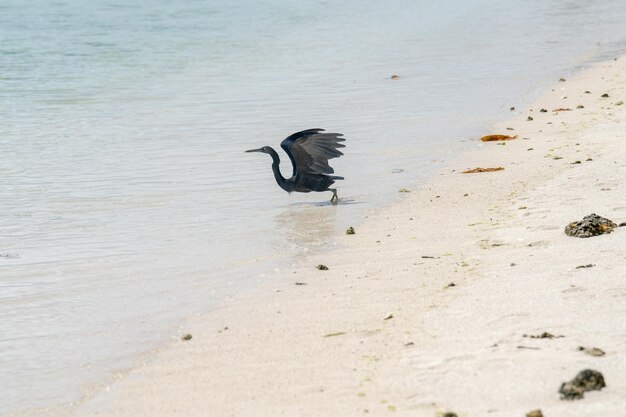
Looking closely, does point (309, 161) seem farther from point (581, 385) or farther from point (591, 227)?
point (581, 385)

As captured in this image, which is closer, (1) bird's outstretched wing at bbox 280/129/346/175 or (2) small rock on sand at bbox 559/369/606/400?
(2) small rock on sand at bbox 559/369/606/400

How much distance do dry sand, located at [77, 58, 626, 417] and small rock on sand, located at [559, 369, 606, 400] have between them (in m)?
0.03

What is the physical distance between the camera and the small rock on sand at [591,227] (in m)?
6.27

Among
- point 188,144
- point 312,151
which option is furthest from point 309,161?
point 188,144

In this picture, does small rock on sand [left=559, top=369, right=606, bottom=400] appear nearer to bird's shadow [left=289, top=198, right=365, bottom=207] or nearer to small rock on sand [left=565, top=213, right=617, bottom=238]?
small rock on sand [left=565, top=213, right=617, bottom=238]

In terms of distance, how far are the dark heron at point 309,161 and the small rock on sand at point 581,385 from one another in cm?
523

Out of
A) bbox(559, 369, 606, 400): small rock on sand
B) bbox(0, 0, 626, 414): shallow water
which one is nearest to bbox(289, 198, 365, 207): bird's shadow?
bbox(0, 0, 626, 414): shallow water

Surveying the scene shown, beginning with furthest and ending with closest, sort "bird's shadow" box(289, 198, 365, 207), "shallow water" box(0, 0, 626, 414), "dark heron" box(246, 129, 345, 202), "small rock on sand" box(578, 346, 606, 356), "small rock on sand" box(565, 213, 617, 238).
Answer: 1. "dark heron" box(246, 129, 345, 202)
2. "bird's shadow" box(289, 198, 365, 207)
3. "small rock on sand" box(565, 213, 617, 238)
4. "shallow water" box(0, 0, 626, 414)
5. "small rock on sand" box(578, 346, 606, 356)

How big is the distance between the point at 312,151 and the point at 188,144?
3.08 metres

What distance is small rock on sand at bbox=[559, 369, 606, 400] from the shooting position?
393 centimetres

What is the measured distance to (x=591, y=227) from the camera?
6273 millimetres

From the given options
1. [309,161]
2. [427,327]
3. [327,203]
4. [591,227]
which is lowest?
[327,203]

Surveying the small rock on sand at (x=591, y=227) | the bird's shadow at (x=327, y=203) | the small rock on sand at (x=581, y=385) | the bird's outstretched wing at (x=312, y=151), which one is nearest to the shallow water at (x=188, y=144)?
the bird's shadow at (x=327, y=203)

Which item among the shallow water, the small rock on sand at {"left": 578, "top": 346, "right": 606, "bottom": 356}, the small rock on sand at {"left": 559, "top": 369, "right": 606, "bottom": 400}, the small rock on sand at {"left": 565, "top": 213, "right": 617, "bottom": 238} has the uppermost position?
the small rock on sand at {"left": 559, "top": 369, "right": 606, "bottom": 400}
